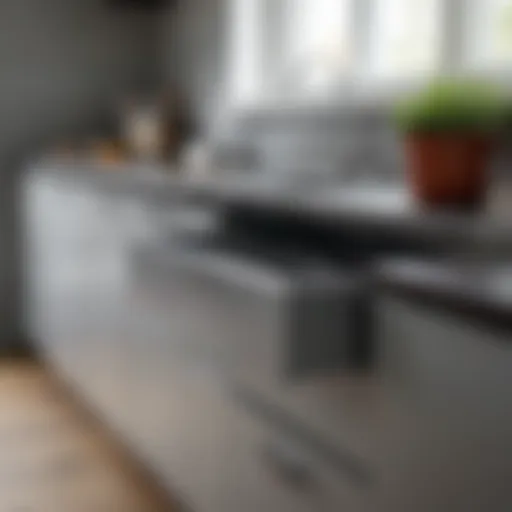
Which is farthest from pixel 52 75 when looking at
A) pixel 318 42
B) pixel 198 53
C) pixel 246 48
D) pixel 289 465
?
pixel 289 465

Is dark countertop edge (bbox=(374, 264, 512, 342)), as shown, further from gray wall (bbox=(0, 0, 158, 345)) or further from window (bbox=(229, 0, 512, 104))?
gray wall (bbox=(0, 0, 158, 345))

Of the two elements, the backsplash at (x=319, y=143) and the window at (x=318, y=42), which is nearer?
the backsplash at (x=319, y=143)

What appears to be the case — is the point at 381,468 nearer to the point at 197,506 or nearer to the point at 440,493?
the point at 440,493

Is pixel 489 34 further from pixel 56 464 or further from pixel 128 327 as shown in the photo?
pixel 56 464

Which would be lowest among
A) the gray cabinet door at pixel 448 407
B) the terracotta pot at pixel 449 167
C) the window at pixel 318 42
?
the gray cabinet door at pixel 448 407

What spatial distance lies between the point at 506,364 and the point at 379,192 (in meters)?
1.03

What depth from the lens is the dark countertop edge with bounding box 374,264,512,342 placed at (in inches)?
49.9

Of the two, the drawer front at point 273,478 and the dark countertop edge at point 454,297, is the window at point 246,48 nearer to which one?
the drawer front at point 273,478

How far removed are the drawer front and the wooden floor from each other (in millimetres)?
618

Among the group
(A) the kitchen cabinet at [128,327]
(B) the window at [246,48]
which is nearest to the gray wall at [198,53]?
(B) the window at [246,48]

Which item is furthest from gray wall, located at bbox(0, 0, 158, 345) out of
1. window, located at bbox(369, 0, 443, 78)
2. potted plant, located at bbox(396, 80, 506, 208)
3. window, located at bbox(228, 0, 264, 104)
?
potted plant, located at bbox(396, 80, 506, 208)

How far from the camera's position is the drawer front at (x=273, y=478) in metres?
1.82

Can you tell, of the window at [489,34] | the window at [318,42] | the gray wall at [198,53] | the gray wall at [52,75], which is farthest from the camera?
the gray wall at [52,75]

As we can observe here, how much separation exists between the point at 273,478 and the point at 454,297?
823 millimetres
